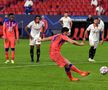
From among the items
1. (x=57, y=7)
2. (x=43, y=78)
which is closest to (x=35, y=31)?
(x=43, y=78)

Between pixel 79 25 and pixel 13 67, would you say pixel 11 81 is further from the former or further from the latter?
pixel 79 25

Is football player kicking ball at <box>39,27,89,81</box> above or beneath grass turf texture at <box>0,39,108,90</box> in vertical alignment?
above

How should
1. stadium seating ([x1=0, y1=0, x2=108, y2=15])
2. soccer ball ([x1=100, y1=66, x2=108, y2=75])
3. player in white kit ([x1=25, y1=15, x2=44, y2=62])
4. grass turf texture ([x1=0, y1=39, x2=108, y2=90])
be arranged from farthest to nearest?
stadium seating ([x1=0, y1=0, x2=108, y2=15]) → player in white kit ([x1=25, y1=15, x2=44, y2=62]) → soccer ball ([x1=100, y1=66, x2=108, y2=75]) → grass turf texture ([x1=0, y1=39, x2=108, y2=90])

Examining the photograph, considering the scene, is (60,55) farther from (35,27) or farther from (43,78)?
(35,27)

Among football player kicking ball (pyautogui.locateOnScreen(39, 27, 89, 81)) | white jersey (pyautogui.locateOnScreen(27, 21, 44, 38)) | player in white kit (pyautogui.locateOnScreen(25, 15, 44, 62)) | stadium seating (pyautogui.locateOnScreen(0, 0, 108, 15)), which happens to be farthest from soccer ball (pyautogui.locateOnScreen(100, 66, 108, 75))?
stadium seating (pyautogui.locateOnScreen(0, 0, 108, 15))

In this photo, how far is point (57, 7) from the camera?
4778 centimetres

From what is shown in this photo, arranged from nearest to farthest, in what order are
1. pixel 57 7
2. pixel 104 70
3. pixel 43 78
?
pixel 43 78 < pixel 104 70 < pixel 57 7

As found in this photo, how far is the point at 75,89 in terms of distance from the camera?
14664mm

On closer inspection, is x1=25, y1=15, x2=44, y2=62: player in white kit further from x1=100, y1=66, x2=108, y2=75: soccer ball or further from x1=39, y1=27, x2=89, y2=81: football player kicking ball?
x1=100, y1=66, x2=108, y2=75: soccer ball

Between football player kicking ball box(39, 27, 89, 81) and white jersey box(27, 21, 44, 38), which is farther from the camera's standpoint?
white jersey box(27, 21, 44, 38)

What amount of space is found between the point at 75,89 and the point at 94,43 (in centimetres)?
1102

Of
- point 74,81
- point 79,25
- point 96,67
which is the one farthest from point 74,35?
point 74,81

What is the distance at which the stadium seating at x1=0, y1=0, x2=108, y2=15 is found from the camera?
4592cm

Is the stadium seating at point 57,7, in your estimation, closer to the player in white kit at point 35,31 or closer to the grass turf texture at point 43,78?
the player in white kit at point 35,31
